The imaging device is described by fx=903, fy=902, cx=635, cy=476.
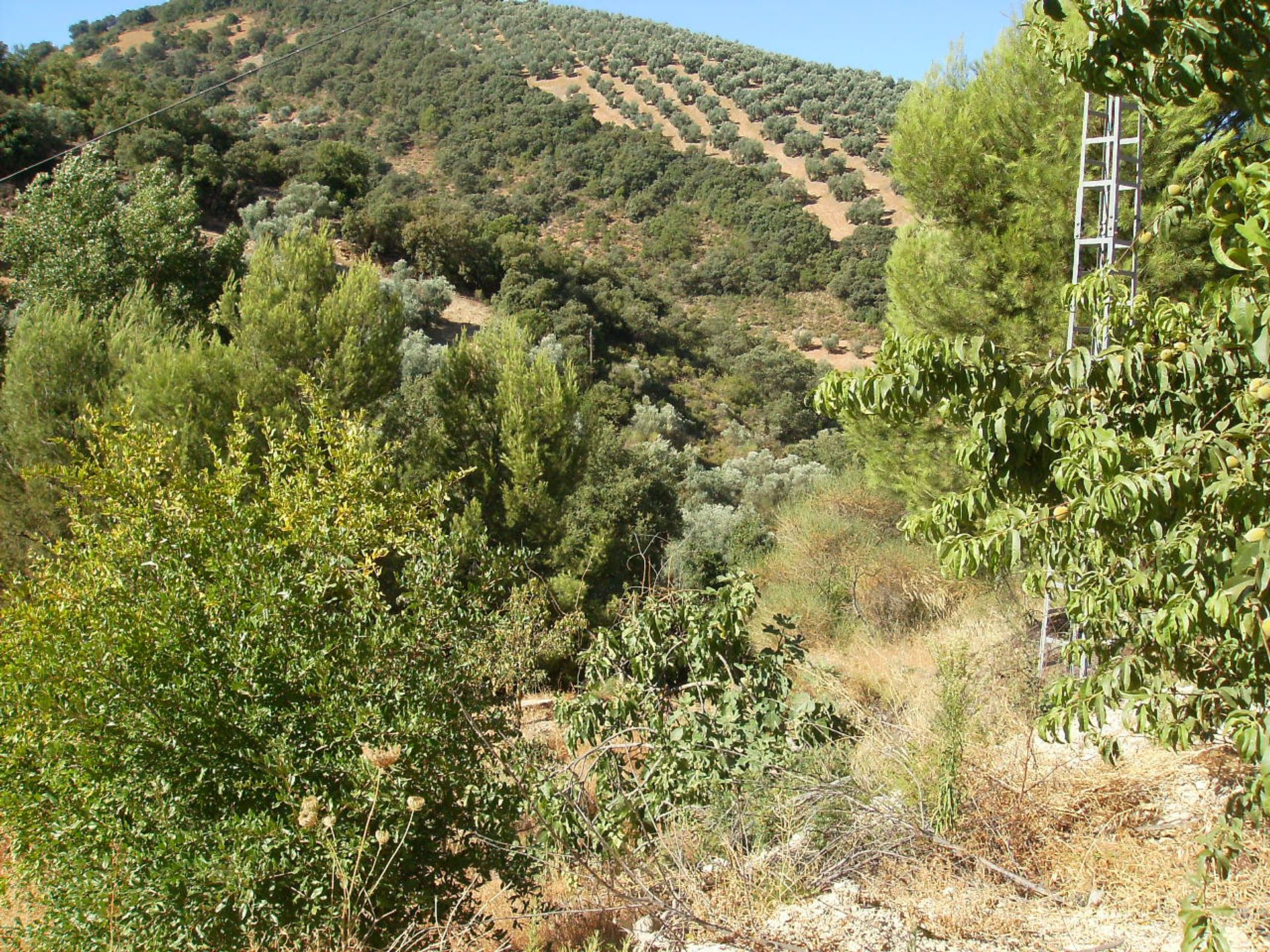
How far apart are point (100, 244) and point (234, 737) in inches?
668

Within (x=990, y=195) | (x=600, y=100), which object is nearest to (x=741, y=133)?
(x=600, y=100)

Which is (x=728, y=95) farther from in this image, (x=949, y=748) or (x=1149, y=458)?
(x=1149, y=458)

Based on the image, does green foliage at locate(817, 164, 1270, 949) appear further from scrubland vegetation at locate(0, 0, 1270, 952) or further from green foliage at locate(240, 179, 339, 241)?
green foliage at locate(240, 179, 339, 241)

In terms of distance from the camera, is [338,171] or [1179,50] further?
[338,171]

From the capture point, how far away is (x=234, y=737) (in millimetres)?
3924

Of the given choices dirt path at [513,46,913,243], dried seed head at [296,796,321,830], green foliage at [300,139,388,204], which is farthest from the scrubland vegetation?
dirt path at [513,46,913,243]

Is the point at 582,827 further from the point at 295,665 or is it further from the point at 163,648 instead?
the point at 163,648

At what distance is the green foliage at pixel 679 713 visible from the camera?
4.94 meters

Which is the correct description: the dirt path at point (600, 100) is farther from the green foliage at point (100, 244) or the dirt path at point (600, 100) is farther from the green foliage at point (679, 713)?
the green foliage at point (679, 713)

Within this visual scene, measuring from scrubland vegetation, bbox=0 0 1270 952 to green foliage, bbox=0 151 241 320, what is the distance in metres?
5.29

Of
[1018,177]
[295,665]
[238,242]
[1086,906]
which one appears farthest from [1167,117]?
[238,242]

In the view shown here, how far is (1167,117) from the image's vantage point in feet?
26.8

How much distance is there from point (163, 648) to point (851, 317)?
3434 cm

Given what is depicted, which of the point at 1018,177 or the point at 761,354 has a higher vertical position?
the point at 1018,177
